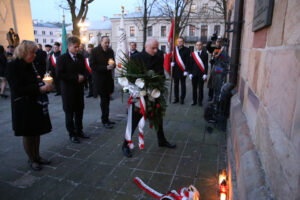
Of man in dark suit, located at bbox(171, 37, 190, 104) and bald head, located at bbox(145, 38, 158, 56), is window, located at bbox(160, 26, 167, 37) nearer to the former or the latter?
man in dark suit, located at bbox(171, 37, 190, 104)

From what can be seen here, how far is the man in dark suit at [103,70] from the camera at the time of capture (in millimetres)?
4918

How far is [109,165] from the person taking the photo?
338cm

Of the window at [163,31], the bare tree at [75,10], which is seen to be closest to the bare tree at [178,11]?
the bare tree at [75,10]

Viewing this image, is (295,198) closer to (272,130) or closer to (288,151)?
(288,151)

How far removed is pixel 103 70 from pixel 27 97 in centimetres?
212

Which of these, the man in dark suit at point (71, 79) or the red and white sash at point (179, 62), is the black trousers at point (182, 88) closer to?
the red and white sash at point (179, 62)

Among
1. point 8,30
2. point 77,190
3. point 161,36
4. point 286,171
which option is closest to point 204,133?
point 77,190

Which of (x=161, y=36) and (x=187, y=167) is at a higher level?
(x=161, y=36)

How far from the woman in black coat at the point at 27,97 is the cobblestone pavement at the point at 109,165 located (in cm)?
44

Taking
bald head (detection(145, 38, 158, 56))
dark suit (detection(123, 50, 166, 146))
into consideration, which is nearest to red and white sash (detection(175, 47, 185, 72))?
dark suit (detection(123, 50, 166, 146))

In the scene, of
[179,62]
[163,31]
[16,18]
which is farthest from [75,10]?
[163,31]

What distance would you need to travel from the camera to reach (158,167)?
3297 mm

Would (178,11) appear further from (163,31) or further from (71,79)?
(163,31)

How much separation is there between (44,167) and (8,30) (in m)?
11.3
